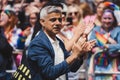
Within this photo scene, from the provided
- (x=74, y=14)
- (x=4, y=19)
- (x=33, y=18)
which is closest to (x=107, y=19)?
(x=74, y=14)

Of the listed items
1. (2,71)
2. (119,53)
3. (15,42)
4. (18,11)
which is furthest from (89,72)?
(18,11)

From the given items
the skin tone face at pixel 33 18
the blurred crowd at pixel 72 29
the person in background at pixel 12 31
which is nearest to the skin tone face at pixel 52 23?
the blurred crowd at pixel 72 29

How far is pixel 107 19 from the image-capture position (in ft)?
25.9

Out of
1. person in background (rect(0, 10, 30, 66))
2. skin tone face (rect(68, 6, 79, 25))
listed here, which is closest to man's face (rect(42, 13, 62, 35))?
person in background (rect(0, 10, 30, 66))

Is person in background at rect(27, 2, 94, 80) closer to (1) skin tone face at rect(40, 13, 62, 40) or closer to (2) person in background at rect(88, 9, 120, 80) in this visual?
(1) skin tone face at rect(40, 13, 62, 40)

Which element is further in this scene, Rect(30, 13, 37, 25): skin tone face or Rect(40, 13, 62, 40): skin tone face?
Rect(30, 13, 37, 25): skin tone face

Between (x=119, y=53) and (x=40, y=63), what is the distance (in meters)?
2.82

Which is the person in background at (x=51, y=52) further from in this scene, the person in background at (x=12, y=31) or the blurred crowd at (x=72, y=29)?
the person in background at (x=12, y=31)

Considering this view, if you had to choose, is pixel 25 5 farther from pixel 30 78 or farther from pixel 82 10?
pixel 30 78

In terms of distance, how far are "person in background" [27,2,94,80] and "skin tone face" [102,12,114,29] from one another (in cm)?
265

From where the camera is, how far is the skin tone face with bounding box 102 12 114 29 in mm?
7879

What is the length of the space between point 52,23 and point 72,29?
3653 mm

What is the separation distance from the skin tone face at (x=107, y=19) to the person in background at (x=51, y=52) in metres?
2.65

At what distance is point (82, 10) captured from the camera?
31.1ft
